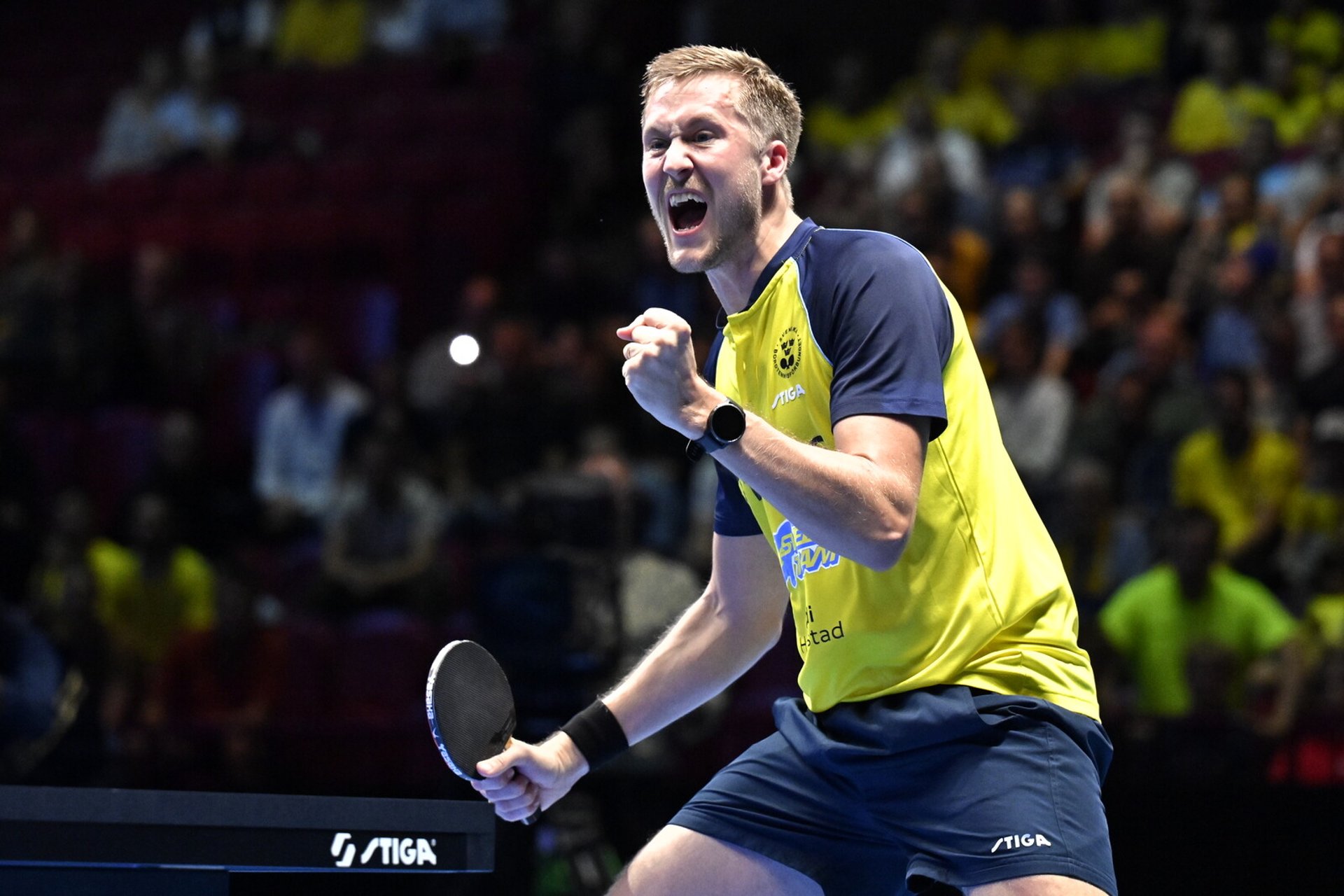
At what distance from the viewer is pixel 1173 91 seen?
1038cm

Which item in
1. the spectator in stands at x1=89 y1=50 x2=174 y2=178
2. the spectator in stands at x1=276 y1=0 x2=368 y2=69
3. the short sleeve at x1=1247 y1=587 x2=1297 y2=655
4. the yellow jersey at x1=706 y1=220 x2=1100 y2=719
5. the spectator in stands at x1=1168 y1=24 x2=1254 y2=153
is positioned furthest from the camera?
the spectator in stands at x1=276 y1=0 x2=368 y2=69

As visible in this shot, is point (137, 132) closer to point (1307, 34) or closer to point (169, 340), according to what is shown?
point (169, 340)

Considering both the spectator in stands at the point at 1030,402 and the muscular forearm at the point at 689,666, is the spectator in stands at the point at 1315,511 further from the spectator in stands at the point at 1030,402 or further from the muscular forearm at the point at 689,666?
the muscular forearm at the point at 689,666

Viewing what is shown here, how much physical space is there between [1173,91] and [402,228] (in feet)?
15.5

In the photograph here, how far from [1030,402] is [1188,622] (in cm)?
184

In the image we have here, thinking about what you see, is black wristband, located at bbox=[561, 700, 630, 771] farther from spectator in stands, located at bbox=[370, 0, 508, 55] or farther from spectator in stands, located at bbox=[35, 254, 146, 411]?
spectator in stands, located at bbox=[370, 0, 508, 55]

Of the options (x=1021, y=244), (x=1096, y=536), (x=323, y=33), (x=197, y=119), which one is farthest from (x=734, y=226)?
(x=323, y=33)

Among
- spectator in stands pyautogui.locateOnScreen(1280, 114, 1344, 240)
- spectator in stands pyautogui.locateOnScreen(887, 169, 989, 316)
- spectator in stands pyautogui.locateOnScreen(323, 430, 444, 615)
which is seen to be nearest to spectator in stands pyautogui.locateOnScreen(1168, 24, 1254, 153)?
spectator in stands pyautogui.locateOnScreen(1280, 114, 1344, 240)

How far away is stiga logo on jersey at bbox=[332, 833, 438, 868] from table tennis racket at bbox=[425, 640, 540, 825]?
22 centimetres

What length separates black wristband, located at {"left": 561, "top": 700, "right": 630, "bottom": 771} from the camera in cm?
320

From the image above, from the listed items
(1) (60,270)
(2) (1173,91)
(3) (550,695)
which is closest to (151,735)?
(3) (550,695)

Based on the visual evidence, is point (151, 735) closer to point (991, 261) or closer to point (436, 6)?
point (991, 261)

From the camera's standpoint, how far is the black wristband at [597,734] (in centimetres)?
320

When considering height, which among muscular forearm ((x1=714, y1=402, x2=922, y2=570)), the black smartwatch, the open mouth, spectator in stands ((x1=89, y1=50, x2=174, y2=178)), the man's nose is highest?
spectator in stands ((x1=89, y1=50, x2=174, y2=178))
